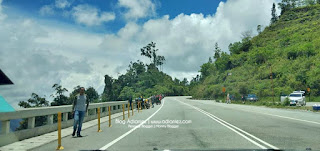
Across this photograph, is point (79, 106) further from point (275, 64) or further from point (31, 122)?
point (275, 64)

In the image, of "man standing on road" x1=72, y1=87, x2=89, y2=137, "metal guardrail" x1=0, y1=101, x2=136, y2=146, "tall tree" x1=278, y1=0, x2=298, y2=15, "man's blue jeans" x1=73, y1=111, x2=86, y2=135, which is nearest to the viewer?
"metal guardrail" x1=0, y1=101, x2=136, y2=146

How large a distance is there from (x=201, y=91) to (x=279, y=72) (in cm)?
4148

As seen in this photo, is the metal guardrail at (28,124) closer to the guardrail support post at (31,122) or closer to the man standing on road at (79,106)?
the guardrail support post at (31,122)

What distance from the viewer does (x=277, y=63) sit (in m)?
90.8

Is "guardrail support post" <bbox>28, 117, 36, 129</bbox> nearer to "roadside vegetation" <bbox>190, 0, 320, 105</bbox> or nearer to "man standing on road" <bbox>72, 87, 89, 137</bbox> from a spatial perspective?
"man standing on road" <bbox>72, 87, 89, 137</bbox>

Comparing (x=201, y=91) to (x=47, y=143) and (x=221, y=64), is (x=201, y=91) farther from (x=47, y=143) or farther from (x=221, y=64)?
(x=47, y=143)

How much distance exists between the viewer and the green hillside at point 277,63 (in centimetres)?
7025

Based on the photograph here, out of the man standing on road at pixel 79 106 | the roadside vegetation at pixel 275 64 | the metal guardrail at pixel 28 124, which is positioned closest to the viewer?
the metal guardrail at pixel 28 124

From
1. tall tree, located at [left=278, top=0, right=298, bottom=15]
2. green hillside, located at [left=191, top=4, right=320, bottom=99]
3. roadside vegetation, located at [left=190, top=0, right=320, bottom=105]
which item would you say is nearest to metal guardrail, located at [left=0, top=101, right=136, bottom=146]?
roadside vegetation, located at [left=190, top=0, right=320, bottom=105]

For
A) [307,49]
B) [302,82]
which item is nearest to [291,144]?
[302,82]

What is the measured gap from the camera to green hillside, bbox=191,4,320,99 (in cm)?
7025

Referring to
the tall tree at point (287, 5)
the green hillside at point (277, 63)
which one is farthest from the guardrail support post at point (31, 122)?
the tall tree at point (287, 5)

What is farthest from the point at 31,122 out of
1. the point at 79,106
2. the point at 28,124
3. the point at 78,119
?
the point at 79,106

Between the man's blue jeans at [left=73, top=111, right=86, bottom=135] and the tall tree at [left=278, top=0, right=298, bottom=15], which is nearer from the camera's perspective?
the man's blue jeans at [left=73, top=111, right=86, bottom=135]
